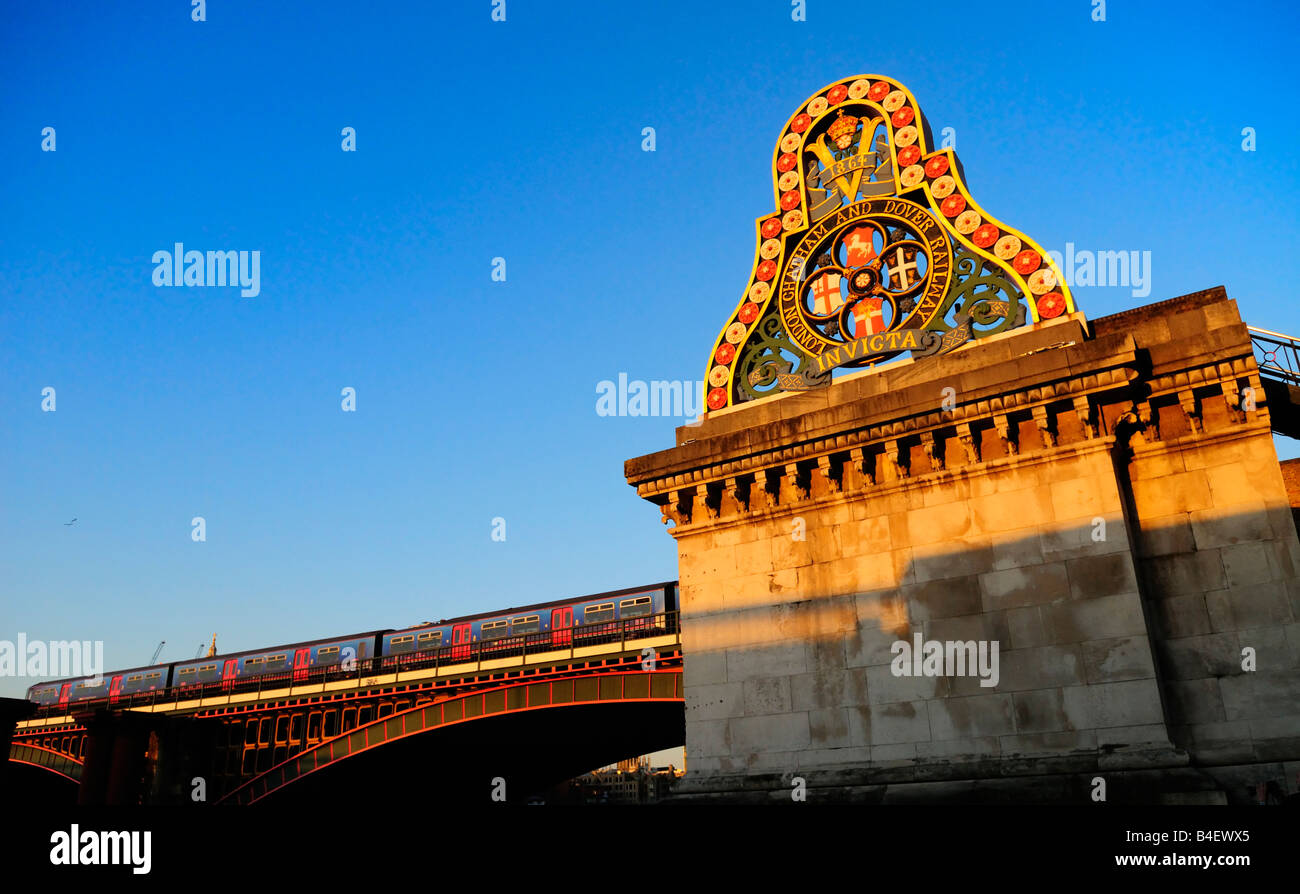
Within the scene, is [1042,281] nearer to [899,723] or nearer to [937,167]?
[937,167]

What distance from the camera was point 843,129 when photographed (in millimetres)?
21031

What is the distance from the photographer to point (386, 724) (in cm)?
5250

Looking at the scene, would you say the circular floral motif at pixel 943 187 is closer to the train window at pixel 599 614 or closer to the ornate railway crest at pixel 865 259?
the ornate railway crest at pixel 865 259

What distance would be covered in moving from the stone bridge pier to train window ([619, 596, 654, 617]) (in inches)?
1120

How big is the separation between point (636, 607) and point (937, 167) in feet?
108

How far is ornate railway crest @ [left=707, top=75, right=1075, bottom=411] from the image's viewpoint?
17875 mm

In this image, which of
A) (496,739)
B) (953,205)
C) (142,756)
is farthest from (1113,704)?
(142,756)

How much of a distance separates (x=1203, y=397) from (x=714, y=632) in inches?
403

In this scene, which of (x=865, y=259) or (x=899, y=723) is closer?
(x=899, y=723)

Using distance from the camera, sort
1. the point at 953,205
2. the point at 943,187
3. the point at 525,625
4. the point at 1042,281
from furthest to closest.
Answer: the point at 525,625 < the point at 943,187 < the point at 953,205 < the point at 1042,281

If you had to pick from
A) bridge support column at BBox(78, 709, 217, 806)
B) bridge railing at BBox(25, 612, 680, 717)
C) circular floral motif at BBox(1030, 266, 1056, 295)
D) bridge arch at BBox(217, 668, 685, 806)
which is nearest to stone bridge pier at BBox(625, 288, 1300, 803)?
circular floral motif at BBox(1030, 266, 1056, 295)

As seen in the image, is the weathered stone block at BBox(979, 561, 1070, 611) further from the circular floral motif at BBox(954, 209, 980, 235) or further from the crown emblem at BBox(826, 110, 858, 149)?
the crown emblem at BBox(826, 110, 858, 149)

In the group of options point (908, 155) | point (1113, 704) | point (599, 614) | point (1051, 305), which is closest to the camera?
point (1113, 704)
